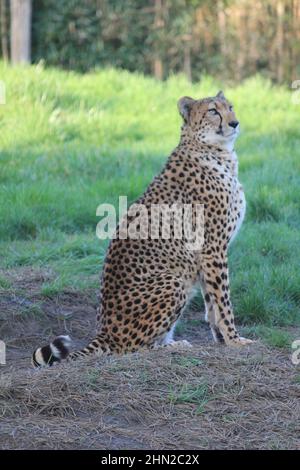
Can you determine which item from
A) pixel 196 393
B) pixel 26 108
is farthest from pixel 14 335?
pixel 26 108

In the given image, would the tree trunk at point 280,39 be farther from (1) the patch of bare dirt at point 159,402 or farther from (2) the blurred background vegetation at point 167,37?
(1) the patch of bare dirt at point 159,402

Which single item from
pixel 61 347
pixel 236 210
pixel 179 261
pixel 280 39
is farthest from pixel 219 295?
pixel 280 39

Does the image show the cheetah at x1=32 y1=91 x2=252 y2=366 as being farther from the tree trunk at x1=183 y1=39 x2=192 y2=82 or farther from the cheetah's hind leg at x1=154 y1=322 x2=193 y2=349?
the tree trunk at x1=183 y1=39 x2=192 y2=82

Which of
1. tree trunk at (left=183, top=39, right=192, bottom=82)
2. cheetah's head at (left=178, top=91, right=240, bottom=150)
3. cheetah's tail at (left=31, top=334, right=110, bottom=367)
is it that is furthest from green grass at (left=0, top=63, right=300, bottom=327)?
tree trunk at (left=183, top=39, right=192, bottom=82)

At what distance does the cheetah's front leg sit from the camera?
427 centimetres

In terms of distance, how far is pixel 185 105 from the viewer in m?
4.62

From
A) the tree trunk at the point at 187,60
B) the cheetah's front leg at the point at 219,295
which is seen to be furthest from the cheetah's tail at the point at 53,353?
the tree trunk at the point at 187,60

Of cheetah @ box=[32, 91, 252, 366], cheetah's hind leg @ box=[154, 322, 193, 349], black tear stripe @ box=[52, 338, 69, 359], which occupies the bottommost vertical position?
cheetah's hind leg @ box=[154, 322, 193, 349]

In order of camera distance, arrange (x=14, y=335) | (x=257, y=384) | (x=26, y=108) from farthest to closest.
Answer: (x=26, y=108) < (x=14, y=335) < (x=257, y=384)

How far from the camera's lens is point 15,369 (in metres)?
4.00

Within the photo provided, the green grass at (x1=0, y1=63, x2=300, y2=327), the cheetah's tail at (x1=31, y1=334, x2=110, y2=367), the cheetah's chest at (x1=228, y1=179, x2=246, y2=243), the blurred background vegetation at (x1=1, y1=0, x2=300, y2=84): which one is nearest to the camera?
the cheetah's tail at (x1=31, y1=334, x2=110, y2=367)

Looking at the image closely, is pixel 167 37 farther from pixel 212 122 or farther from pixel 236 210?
pixel 236 210

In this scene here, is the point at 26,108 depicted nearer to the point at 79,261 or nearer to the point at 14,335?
the point at 79,261
